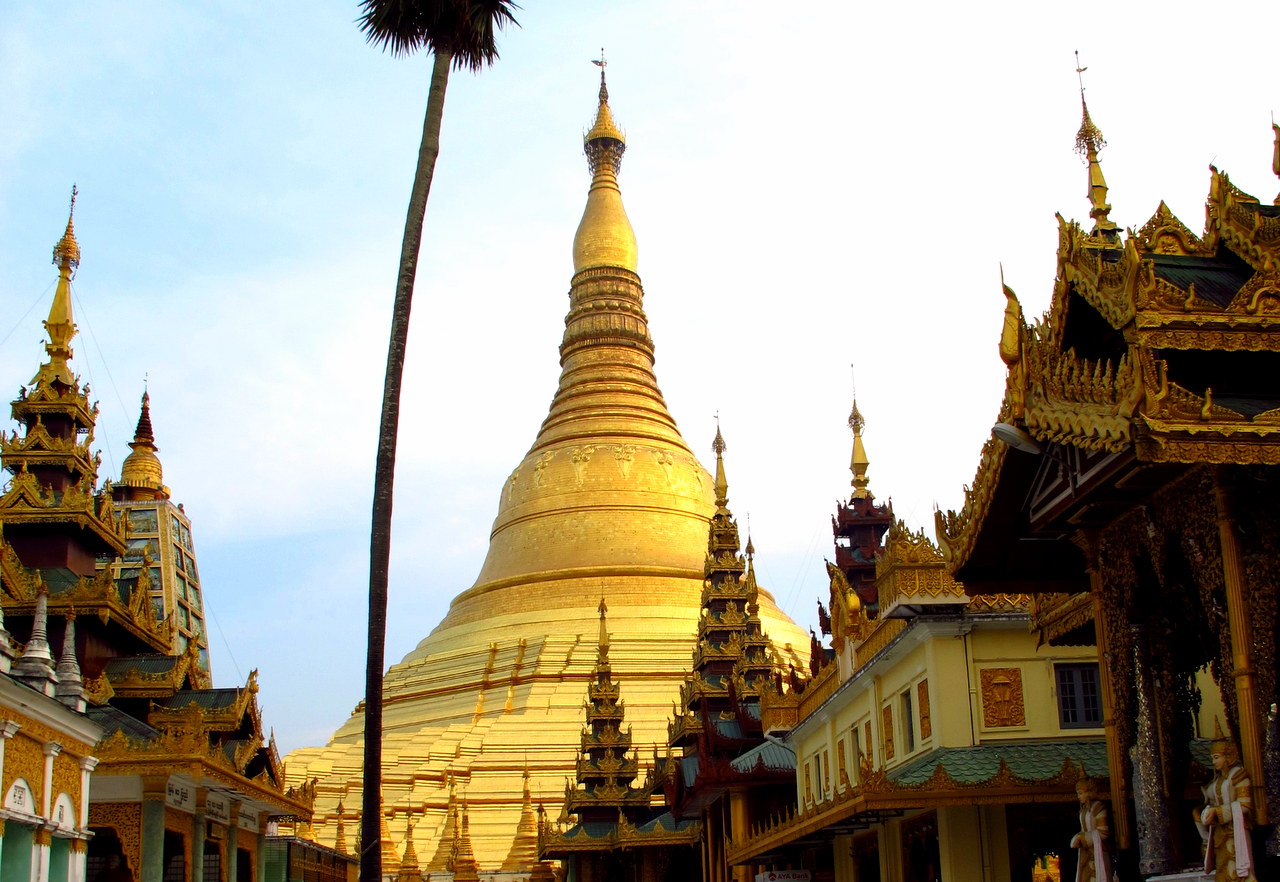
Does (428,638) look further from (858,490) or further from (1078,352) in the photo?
(1078,352)

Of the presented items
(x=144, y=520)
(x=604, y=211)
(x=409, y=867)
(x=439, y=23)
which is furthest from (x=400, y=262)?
(x=604, y=211)

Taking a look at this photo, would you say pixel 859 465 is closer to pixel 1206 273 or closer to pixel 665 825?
pixel 665 825

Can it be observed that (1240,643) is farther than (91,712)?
No

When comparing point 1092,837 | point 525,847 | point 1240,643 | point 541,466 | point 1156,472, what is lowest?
point 1092,837

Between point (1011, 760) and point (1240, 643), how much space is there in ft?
27.2

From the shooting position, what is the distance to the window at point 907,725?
20375 mm

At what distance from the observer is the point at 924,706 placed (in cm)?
1977

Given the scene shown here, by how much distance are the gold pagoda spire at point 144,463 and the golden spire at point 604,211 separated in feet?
70.2

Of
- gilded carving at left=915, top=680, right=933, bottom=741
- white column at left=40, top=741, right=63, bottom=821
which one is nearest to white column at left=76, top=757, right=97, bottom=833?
white column at left=40, top=741, right=63, bottom=821

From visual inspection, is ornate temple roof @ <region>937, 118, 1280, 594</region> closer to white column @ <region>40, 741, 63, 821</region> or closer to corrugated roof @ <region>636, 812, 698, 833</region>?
white column @ <region>40, 741, 63, 821</region>

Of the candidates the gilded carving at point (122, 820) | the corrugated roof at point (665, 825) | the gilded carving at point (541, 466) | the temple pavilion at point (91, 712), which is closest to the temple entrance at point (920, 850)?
the temple pavilion at point (91, 712)

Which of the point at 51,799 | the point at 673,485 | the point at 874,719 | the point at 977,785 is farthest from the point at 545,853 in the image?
the point at 673,485

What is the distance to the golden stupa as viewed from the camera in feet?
158

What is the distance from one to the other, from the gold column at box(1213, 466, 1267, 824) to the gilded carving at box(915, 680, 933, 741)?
940 centimetres
